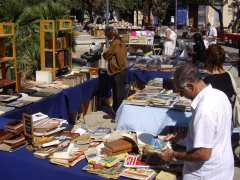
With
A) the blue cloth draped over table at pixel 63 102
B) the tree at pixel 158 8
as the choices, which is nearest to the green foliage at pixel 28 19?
the blue cloth draped over table at pixel 63 102

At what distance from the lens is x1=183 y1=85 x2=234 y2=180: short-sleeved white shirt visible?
2.37m

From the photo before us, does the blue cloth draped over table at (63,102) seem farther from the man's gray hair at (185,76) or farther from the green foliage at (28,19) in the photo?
the man's gray hair at (185,76)

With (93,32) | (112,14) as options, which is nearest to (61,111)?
(93,32)

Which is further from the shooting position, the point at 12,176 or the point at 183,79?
the point at 12,176

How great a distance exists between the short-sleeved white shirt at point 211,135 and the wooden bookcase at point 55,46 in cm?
507

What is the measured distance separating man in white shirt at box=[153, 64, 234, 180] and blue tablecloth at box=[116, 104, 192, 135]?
2.02m

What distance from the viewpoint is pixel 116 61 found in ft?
23.6

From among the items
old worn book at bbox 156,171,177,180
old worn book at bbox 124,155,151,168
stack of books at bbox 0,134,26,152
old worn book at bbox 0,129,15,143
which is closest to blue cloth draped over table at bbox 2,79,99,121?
old worn book at bbox 0,129,15,143

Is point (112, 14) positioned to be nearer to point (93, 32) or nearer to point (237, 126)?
point (93, 32)

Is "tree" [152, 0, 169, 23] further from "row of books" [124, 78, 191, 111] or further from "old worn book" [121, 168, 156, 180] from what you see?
"old worn book" [121, 168, 156, 180]

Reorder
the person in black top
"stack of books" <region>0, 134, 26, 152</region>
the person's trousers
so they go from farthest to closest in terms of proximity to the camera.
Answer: the person's trousers
the person in black top
"stack of books" <region>0, 134, 26, 152</region>

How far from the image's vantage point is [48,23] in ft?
24.5

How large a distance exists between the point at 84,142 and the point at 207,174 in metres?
1.32

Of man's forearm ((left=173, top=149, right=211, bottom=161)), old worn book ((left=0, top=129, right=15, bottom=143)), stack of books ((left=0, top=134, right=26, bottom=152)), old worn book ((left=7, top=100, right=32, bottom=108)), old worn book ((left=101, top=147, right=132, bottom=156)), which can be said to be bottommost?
old worn book ((left=101, top=147, right=132, bottom=156))
